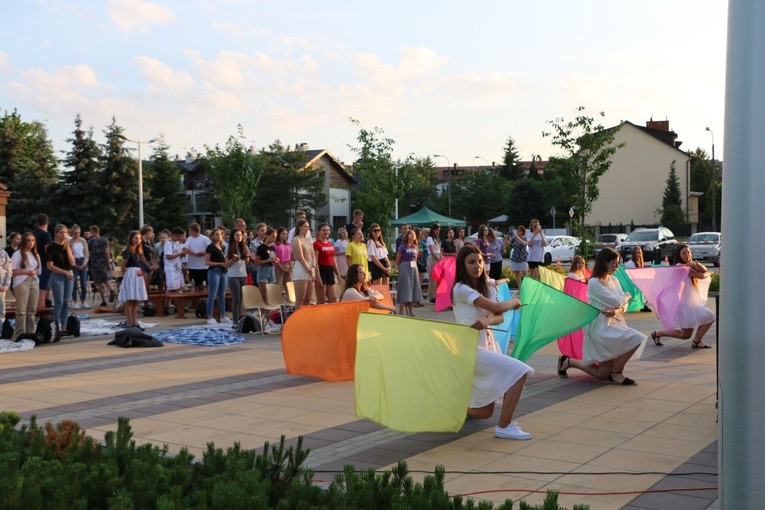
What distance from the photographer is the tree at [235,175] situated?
5153 centimetres

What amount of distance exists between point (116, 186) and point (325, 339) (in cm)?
5001

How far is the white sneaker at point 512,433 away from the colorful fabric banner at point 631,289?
266 inches

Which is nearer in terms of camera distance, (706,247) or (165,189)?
(706,247)

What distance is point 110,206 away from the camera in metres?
57.9

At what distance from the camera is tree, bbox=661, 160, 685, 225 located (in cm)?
7512

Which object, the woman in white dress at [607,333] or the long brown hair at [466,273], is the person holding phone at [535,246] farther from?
the long brown hair at [466,273]

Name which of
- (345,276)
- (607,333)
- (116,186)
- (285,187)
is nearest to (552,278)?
(607,333)

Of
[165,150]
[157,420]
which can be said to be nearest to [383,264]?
[157,420]

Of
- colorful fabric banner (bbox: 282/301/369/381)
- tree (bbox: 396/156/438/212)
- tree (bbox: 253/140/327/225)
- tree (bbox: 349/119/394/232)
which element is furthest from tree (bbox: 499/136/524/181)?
colorful fabric banner (bbox: 282/301/369/381)

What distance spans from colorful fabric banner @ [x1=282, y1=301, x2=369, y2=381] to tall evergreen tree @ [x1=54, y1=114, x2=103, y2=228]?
4983 cm

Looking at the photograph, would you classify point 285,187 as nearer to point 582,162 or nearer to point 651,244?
point 651,244

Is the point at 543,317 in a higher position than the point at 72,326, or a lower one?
higher

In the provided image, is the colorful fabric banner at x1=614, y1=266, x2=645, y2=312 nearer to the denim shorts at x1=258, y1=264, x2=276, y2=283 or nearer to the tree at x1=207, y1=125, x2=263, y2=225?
the denim shorts at x1=258, y1=264, x2=276, y2=283

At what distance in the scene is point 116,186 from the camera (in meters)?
58.0
